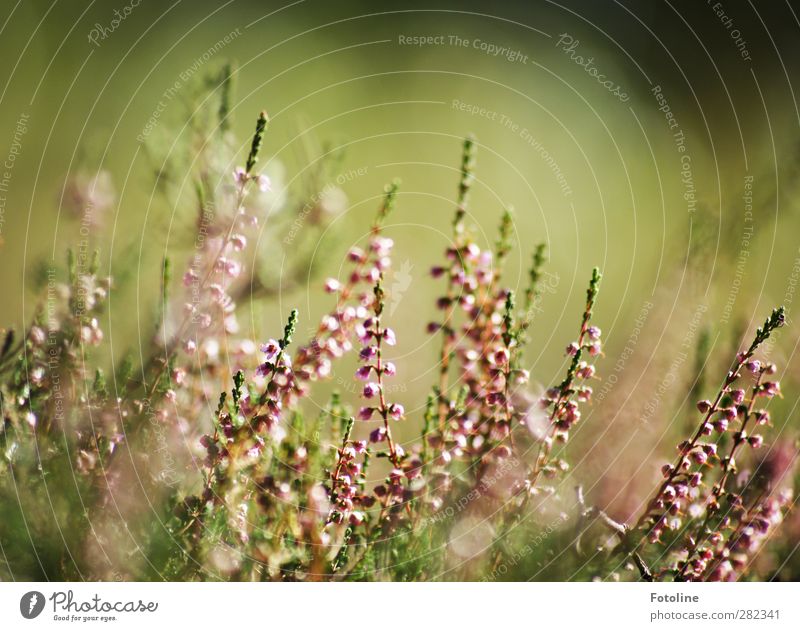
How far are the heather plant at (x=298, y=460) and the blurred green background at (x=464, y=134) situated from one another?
0.34 feet

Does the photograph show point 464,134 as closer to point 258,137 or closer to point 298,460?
point 258,137

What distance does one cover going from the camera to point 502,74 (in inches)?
55.4

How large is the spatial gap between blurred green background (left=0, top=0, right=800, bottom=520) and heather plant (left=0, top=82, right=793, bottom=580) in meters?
0.10

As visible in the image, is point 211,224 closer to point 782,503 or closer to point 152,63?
point 152,63

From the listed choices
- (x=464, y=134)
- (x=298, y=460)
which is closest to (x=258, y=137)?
(x=298, y=460)

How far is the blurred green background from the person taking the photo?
105 cm

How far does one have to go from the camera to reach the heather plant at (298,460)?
0.80 metres

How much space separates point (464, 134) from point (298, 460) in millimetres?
847

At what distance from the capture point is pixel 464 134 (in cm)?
141

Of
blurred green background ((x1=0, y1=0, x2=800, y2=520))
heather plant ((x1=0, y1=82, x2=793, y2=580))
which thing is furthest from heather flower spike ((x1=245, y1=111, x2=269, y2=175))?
blurred green background ((x1=0, y1=0, x2=800, y2=520))

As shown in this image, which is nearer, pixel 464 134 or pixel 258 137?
pixel 258 137

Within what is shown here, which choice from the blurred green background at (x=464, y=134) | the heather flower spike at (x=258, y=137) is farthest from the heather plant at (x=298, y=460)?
the blurred green background at (x=464, y=134)

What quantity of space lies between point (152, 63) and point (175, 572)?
33.9 inches
